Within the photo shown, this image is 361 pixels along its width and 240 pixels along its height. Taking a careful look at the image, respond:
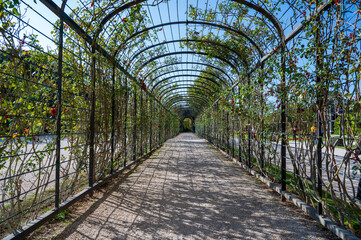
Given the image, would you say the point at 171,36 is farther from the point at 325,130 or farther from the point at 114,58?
the point at 325,130

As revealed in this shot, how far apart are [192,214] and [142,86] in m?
4.27

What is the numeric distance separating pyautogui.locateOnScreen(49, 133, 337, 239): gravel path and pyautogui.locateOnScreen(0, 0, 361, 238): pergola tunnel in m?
0.32

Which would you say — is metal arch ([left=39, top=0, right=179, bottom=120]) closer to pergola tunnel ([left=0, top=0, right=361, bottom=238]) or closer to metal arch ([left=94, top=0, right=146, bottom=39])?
pergola tunnel ([left=0, top=0, right=361, bottom=238])

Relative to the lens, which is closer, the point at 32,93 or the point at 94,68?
the point at 32,93

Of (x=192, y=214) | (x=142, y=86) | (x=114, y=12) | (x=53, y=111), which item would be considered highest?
(x=114, y=12)

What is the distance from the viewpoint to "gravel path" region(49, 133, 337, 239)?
7.43 ft

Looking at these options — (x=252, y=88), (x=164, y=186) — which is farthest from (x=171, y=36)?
(x=164, y=186)

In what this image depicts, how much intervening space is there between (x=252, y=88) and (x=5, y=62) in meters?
3.82

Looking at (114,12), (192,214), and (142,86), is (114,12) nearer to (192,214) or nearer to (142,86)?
(142,86)

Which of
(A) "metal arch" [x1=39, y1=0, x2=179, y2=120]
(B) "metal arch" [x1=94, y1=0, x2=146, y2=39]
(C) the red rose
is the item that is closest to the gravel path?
(C) the red rose

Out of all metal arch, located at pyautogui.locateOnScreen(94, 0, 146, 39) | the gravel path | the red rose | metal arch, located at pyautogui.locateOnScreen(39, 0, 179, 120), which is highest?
metal arch, located at pyautogui.locateOnScreen(94, 0, 146, 39)

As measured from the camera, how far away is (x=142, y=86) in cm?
631

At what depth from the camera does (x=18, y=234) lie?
1.87 m

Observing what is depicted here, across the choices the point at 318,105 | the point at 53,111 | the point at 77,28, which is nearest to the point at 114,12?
the point at 77,28
